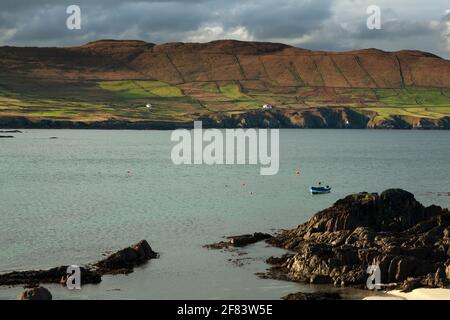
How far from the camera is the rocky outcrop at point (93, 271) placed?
46.1 m

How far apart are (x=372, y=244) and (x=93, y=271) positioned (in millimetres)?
19602

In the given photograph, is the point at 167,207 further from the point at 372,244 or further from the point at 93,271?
the point at 372,244

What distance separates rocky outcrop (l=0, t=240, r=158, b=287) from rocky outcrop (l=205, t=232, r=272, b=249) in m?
7.10

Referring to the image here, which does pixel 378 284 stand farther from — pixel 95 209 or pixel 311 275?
pixel 95 209

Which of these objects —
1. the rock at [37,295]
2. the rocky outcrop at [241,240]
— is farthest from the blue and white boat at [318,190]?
the rock at [37,295]

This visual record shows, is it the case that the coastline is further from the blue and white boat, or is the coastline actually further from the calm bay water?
the blue and white boat

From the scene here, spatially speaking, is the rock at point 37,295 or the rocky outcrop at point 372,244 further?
the rocky outcrop at point 372,244

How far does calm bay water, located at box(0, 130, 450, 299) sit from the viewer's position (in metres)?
47.9

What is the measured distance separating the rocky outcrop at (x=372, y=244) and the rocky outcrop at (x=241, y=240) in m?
1.47

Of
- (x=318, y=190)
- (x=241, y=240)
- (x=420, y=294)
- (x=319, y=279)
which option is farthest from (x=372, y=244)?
(x=318, y=190)

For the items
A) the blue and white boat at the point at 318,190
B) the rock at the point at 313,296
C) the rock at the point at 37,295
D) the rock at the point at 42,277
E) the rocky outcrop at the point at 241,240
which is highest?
the blue and white boat at the point at 318,190

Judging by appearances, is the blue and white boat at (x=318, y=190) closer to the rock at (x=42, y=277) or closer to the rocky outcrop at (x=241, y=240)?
the rocky outcrop at (x=241, y=240)

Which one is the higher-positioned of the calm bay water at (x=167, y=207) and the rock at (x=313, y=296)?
the calm bay water at (x=167, y=207)

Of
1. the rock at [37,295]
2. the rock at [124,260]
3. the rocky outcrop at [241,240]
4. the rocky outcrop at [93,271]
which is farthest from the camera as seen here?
the rocky outcrop at [241,240]
